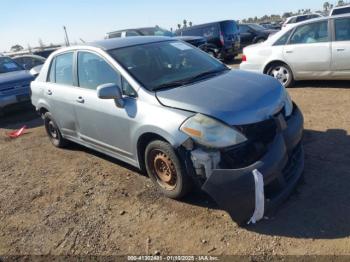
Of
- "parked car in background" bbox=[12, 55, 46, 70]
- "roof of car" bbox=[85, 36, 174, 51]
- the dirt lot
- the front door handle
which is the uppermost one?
"roof of car" bbox=[85, 36, 174, 51]

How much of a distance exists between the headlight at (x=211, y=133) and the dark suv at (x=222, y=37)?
41.3 ft

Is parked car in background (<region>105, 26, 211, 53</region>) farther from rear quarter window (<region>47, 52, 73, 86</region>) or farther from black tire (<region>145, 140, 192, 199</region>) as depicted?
black tire (<region>145, 140, 192, 199</region>)

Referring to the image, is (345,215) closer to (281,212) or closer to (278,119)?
(281,212)

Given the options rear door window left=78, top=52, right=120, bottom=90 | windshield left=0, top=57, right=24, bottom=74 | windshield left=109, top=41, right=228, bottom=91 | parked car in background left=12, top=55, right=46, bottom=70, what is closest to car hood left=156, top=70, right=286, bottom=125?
windshield left=109, top=41, right=228, bottom=91

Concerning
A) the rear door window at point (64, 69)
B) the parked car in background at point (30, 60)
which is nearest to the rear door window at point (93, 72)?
the rear door window at point (64, 69)

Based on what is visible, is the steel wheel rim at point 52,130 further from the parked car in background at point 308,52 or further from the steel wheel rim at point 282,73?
the steel wheel rim at point 282,73

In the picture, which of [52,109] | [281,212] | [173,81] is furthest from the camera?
[52,109]

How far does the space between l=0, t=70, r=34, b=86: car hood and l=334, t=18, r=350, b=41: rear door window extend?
7.44 m

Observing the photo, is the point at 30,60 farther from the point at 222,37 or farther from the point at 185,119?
the point at 185,119

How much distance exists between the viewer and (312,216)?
3.58m

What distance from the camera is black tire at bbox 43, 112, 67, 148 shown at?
633 centimetres

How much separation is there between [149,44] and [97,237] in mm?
2604

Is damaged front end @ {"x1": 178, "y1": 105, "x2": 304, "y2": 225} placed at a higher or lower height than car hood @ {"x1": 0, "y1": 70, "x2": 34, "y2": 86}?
lower

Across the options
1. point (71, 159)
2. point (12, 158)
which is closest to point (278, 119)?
point (71, 159)
